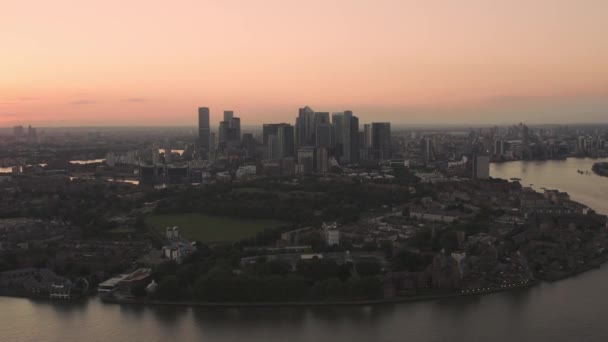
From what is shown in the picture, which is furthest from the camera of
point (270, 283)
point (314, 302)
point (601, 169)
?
point (601, 169)

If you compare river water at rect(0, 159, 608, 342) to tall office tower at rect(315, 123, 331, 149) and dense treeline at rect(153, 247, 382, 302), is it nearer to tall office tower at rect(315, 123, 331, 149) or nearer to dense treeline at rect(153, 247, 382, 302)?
dense treeline at rect(153, 247, 382, 302)

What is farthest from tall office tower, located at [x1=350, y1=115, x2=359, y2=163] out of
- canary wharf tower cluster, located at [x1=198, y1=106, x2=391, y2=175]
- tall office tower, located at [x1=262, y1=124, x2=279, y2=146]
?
tall office tower, located at [x1=262, y1=124, x2=279, y2=146]

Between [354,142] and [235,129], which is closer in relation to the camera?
[354,142]

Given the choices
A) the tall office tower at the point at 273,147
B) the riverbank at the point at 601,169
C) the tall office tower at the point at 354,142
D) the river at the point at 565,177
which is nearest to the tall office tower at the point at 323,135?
the tall office tower at the point at 354,142

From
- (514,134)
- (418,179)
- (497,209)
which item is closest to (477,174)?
(418,179)

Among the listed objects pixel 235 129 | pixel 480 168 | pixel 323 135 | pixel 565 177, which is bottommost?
pixel 565 177

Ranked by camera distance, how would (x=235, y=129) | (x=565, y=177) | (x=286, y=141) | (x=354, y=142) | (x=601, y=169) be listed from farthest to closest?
1. (x=235, y=129)
2. (x=354, y=142)
3. (x=286, y=141)
4. (x=601, y=169)
5. (x=565, y=177)

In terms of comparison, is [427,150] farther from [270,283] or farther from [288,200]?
[270,283]

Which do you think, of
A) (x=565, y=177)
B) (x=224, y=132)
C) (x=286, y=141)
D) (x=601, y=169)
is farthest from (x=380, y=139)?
(x=601, y=169)
